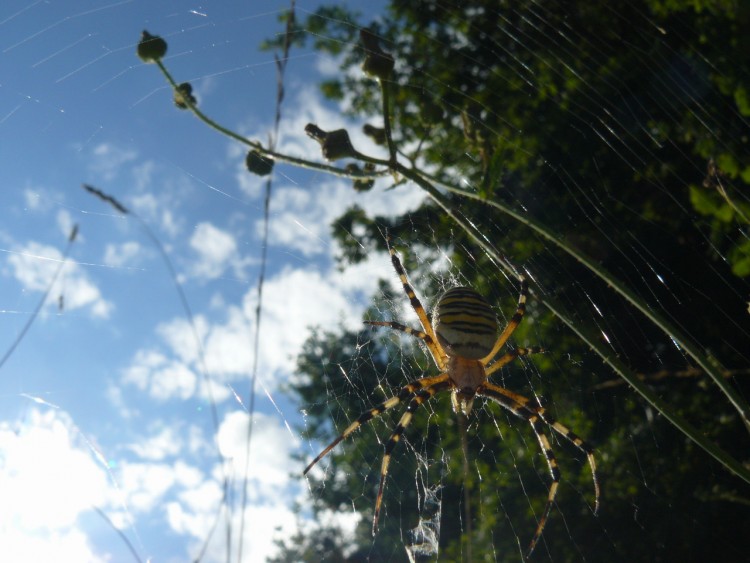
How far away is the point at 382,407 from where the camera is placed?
3.91 m

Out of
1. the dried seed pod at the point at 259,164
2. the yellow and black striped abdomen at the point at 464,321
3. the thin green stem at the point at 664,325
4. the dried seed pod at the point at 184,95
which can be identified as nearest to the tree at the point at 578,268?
the yellow and black striped abdomen at the point at 464,321

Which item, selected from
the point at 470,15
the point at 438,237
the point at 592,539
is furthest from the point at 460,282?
the point at 592,539

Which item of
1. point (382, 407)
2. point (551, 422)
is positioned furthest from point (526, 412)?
point (382, 407)

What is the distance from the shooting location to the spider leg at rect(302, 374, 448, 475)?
3.40 meters

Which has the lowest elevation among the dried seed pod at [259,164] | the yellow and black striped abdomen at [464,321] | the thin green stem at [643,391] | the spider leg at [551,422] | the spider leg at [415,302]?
the thin green stem at [643,391]

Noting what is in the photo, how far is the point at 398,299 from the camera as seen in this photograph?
479 centimetres

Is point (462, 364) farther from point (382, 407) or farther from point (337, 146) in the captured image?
point (337, 146)

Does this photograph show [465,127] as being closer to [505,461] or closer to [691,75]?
[691,75]

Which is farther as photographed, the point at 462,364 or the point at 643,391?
the point at 462,364

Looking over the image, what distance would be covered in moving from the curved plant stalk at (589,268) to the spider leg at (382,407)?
1.71m

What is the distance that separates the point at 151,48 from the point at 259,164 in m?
0.55

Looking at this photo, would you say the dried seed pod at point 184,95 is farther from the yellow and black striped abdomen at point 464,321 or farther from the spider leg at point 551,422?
the spider leg at point 551,422

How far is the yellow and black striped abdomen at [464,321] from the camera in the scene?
346 centimetres

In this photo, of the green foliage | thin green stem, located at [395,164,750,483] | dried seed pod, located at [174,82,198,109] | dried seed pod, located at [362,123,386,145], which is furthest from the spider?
dried seed pod, located at [174,82,198,109]
